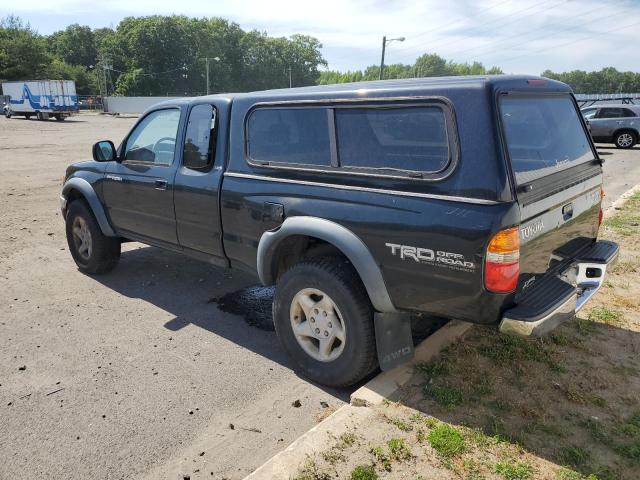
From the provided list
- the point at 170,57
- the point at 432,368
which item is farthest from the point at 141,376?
the point at 170,57

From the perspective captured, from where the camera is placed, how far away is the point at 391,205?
116 inches

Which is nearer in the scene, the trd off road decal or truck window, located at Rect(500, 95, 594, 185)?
the trd off road decal

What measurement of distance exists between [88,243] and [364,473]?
4.40 meters

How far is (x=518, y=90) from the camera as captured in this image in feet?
9.75

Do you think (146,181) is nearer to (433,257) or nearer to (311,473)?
(433,257)

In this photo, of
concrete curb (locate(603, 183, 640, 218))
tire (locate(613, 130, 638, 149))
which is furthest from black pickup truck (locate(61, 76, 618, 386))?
tire (locate(613, 130, 638, 149))

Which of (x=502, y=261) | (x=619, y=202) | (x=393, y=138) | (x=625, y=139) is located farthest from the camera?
(x=625, y=139)

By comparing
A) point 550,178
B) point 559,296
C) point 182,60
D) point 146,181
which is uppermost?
point 182,60

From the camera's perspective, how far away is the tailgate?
2.83 metres

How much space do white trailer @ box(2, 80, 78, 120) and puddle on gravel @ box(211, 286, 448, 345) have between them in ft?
139

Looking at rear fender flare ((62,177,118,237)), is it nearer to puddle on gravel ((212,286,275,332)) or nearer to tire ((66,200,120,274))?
tire ((66,200,120,274))

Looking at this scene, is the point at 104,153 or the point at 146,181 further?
the point at 104,153

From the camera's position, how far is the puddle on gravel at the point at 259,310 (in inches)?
170

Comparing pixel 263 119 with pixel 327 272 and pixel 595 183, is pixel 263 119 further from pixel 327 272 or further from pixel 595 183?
pixel 595 183
